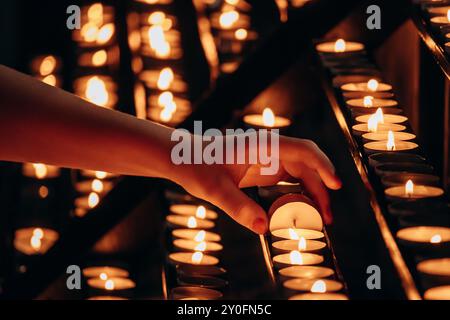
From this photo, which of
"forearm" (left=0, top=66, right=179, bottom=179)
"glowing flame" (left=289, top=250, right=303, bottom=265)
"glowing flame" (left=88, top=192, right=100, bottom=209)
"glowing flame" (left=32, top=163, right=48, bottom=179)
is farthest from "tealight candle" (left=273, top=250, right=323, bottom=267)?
"glowing flame" (left=32, top=163, right=48, bottom=179)

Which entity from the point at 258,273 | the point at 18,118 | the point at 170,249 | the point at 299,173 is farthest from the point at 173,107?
the point at 18,118

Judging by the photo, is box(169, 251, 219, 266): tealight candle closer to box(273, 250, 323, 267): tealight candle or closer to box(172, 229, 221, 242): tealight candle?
box(172, 229, 221, 242): tealight candle

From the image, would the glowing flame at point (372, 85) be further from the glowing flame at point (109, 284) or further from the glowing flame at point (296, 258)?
the glowing flame at point (109, 284)

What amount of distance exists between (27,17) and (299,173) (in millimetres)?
1426

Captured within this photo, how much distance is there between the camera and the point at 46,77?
102 inches

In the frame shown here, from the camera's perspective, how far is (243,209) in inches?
51.9

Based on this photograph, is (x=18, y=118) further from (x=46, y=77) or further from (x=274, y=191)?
(x=46, y=77)

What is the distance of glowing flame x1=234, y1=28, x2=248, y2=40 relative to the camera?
246 centimetres

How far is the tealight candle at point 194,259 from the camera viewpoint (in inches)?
62.3

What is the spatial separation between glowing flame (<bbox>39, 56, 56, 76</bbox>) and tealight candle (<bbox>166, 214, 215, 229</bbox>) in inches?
39.0

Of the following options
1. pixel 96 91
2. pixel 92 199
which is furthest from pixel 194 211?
pixel 96 91

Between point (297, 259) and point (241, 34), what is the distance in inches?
47.5

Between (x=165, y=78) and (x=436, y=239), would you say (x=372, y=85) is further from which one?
(x=165, y=78)

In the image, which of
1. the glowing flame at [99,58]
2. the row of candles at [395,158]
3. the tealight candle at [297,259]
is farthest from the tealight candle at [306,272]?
the glowing flame at [99,58]
